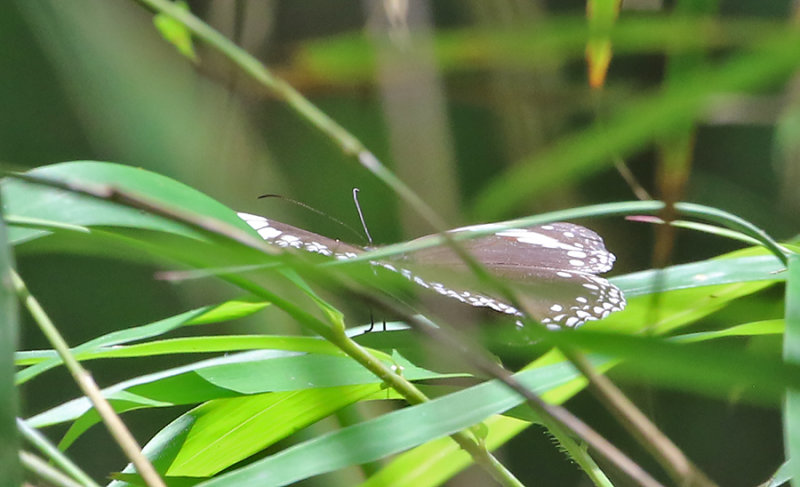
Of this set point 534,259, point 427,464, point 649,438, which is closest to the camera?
point 649,438

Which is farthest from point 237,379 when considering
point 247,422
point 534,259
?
point 534,259

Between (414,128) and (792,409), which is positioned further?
(414,128)

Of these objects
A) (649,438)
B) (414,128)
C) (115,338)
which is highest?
(414,128)

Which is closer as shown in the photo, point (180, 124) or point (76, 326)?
point (180, 124)

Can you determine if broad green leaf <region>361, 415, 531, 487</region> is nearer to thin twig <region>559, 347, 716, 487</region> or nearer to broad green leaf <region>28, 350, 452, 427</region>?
broad green leaf <region>28, 350, 452, 427</region>

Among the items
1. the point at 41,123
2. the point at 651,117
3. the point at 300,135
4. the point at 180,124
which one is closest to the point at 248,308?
the point at 180,124

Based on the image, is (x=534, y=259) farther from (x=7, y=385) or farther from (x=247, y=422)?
(x=7, y=385)

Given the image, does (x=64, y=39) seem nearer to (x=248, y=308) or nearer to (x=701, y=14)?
(x=248, y=308)
